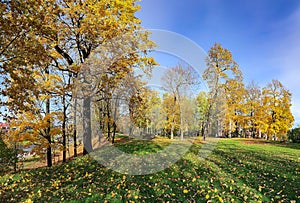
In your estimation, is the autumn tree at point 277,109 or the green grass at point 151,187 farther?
the autumn tree at point 277,109

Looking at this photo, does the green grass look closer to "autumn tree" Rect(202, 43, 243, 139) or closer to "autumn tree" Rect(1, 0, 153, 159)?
"autumn tree" Rect(1, 0, 153, 159)

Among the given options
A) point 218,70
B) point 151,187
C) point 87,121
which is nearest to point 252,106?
point 218,70

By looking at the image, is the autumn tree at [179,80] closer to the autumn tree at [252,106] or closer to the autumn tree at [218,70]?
the autumn tree at [218,70]

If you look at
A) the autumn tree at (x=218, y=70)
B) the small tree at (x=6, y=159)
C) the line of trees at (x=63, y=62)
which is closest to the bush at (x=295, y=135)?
Result: the autumn tree at (x=218, y=70)

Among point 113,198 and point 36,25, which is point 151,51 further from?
point 113,198

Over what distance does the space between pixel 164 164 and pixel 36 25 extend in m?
5.91

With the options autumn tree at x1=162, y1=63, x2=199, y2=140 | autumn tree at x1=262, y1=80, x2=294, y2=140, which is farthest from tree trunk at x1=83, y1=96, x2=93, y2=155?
autumn tree at x1=262, y1=80, x2=294, y2=140

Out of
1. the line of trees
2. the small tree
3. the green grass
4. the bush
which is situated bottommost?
the bush

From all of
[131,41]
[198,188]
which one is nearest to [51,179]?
[198,188]

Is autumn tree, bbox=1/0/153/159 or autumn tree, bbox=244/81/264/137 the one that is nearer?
autumn tree, bbox=1/0/153/159

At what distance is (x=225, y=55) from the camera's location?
20281 mm

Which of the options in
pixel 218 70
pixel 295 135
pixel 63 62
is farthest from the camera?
pixel 295 135

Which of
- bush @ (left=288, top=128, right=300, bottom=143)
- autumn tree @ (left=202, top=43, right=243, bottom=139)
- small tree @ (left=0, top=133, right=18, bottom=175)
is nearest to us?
small tree @ (left=0, top=133, right=18, bottom=175)

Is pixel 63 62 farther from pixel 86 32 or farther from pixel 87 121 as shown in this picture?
pixel 87 121
